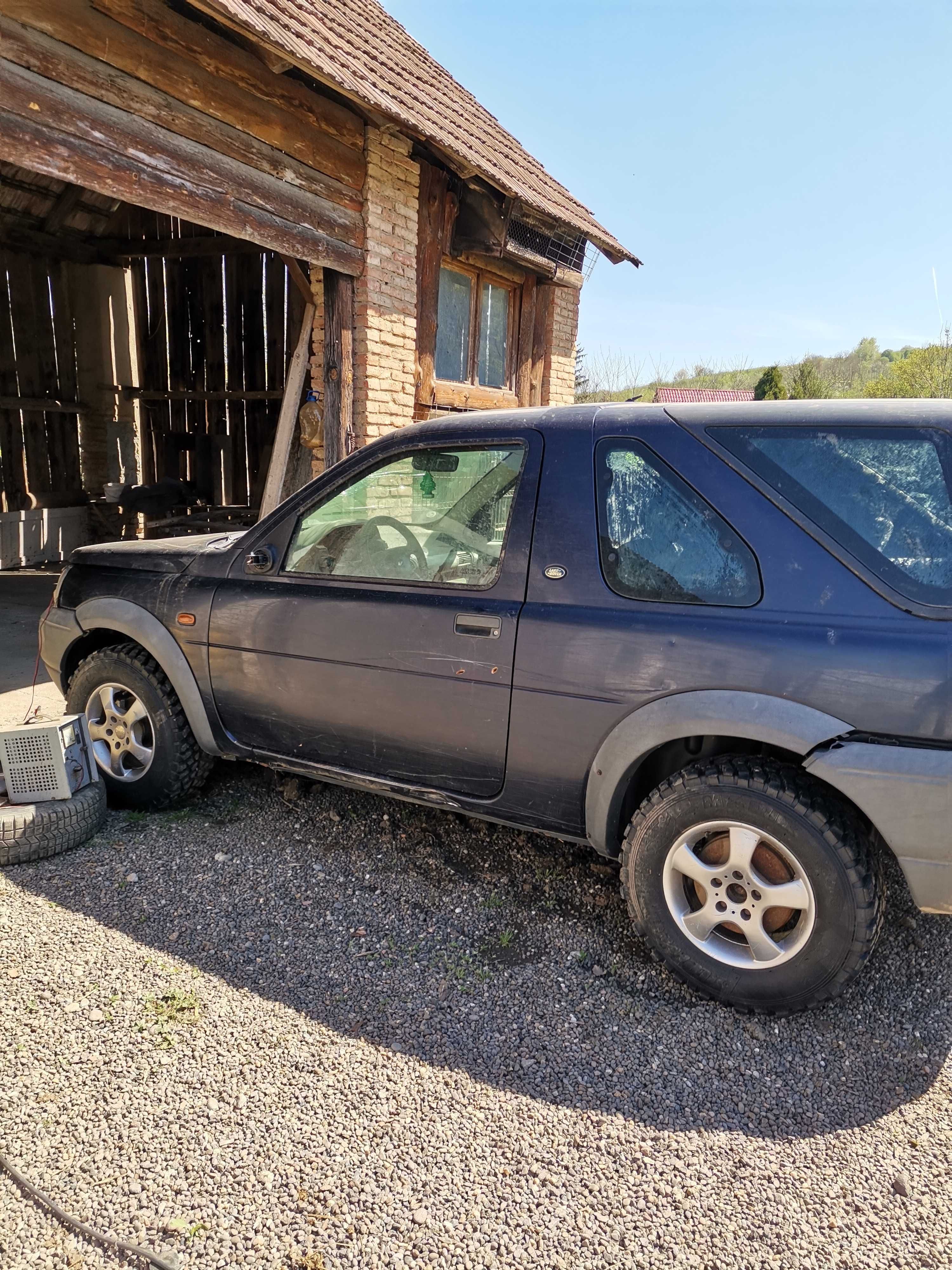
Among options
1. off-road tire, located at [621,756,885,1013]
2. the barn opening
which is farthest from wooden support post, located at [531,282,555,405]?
off-road tire, located at [621,756,885,1013]

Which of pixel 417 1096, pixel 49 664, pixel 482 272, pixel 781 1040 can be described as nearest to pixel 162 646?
pixel 49 664

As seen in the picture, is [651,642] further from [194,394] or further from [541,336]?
[194,394]

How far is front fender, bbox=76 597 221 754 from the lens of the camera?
3.42m

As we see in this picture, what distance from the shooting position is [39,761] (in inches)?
130

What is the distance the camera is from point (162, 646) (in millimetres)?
3432

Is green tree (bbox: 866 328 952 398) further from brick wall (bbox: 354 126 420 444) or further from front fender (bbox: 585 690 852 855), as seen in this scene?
front fender (bbox: 585 690 852 855)

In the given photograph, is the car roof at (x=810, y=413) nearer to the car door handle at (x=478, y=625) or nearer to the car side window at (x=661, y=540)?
the car side window at (x=661, y=540)

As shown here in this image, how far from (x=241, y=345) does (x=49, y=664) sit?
7.76m

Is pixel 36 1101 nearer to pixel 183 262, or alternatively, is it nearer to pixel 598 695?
pixel 598 695

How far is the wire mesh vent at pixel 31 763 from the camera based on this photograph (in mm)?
3299

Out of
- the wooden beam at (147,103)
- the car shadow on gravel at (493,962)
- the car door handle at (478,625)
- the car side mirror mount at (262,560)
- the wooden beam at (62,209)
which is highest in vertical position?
the wooden beam at (62,209)

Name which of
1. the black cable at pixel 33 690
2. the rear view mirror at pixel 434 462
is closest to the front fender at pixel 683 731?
the rear view mirror at pixel 434 462

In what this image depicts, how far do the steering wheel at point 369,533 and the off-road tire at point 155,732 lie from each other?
1.07 m

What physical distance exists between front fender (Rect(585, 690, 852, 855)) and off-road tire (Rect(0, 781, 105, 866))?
6.96ft
